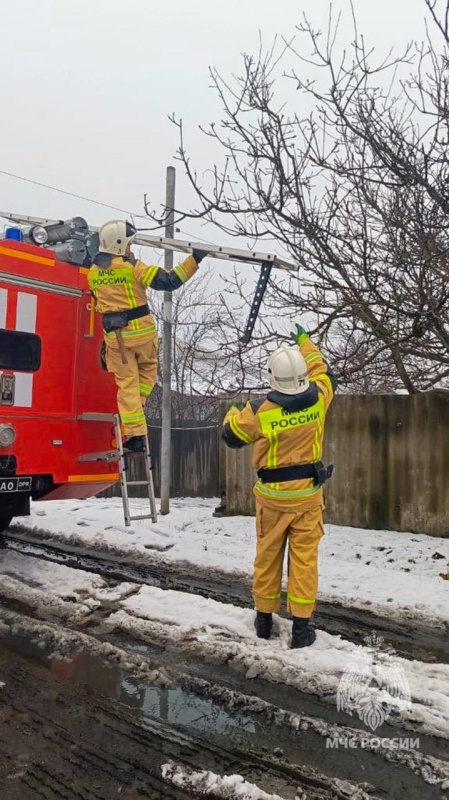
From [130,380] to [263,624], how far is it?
8.24 feet

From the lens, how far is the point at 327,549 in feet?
22.0

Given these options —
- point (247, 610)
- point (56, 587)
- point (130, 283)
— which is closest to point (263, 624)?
point (247, 610)

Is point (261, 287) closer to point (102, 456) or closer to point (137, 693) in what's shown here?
point (102, 456)

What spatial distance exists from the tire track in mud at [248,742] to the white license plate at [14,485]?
1.83 meters

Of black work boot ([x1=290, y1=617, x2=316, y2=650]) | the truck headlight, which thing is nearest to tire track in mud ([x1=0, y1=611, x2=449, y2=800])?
black work boot ([x1=290, y1=617, x2=316, y2=650])

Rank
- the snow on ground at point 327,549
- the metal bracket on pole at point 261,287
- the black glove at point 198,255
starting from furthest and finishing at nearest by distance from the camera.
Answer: the metal bracket on pole at point 261,287 < the black glove at point 198,255 < the snow on ground at point 327,549

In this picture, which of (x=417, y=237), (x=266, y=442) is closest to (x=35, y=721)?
(x=266, y=442)

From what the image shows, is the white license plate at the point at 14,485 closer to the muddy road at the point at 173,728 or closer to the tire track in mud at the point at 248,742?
the muddy road at the point at 173,728

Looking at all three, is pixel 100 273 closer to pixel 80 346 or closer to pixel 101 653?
pixel 80 346

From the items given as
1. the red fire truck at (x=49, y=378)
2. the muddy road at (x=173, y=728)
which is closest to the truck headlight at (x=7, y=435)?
the red fire truck at (x=49, y=378)

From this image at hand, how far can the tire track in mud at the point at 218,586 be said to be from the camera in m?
4.09

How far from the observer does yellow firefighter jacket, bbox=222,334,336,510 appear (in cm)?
395

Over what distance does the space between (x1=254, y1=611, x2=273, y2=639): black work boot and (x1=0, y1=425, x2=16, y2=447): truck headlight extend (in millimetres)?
2563

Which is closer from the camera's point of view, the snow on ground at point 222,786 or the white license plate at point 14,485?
the snow on ground at point 222,786
